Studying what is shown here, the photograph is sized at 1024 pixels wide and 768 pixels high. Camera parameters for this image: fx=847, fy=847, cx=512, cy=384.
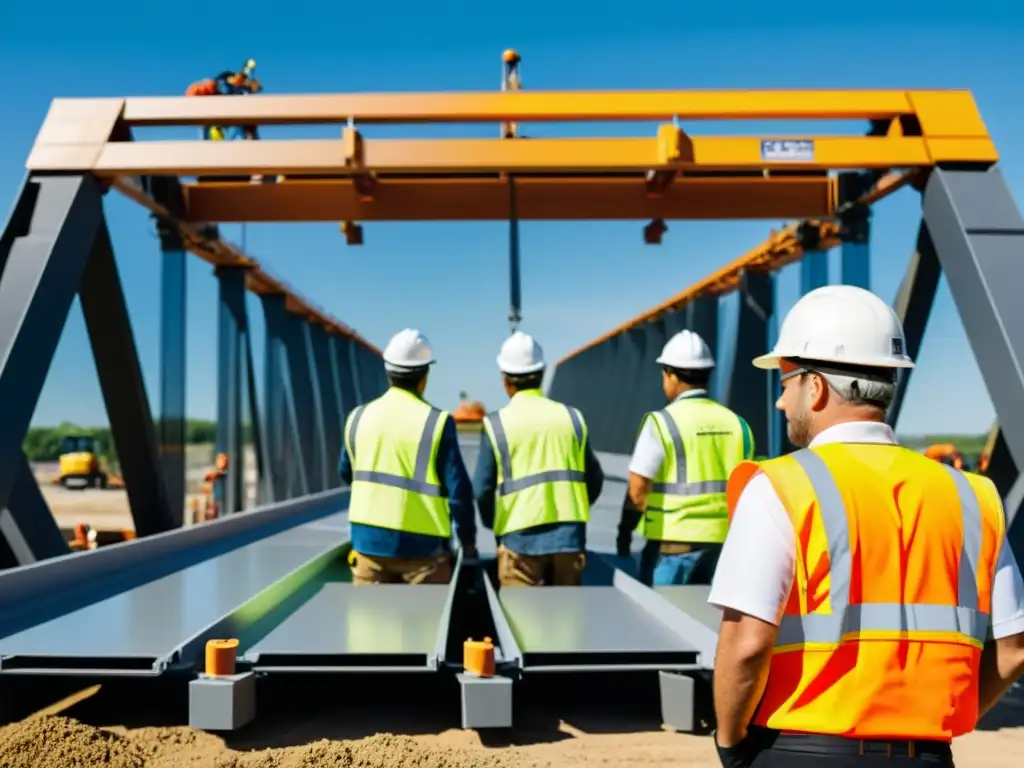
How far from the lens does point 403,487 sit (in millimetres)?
4105

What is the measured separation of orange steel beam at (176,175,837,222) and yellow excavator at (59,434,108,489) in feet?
85.9

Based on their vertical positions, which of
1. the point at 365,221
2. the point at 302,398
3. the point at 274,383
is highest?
the point at 365,221

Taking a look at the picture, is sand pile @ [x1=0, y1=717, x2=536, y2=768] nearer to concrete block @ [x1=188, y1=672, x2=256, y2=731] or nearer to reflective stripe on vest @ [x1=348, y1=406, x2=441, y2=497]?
concrete block @ [x1=188, y1=672, x2=256, y2=731]

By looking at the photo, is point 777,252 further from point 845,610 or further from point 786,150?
point 845,610

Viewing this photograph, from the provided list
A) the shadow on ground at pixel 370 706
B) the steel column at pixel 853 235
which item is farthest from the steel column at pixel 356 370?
the shadow on ground at pixel 370 706

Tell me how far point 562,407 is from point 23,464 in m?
2.79

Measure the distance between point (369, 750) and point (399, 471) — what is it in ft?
4.73

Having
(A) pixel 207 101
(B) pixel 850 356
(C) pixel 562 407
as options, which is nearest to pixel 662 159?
(C) pixel 562 407

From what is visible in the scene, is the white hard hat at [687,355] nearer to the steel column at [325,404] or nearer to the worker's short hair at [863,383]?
the worker's short hair at [863,383]

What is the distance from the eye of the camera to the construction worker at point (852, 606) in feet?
4.50

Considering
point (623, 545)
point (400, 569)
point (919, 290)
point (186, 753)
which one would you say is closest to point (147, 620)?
point (186, 753)

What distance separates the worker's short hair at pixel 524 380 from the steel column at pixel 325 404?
26.5ft

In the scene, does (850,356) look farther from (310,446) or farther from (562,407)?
(310,446)

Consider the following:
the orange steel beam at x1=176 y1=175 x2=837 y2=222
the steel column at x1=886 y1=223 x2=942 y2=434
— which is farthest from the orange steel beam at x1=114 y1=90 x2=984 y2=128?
the orange steel beam at x1=176 y1=175 x2=837 y2=222
